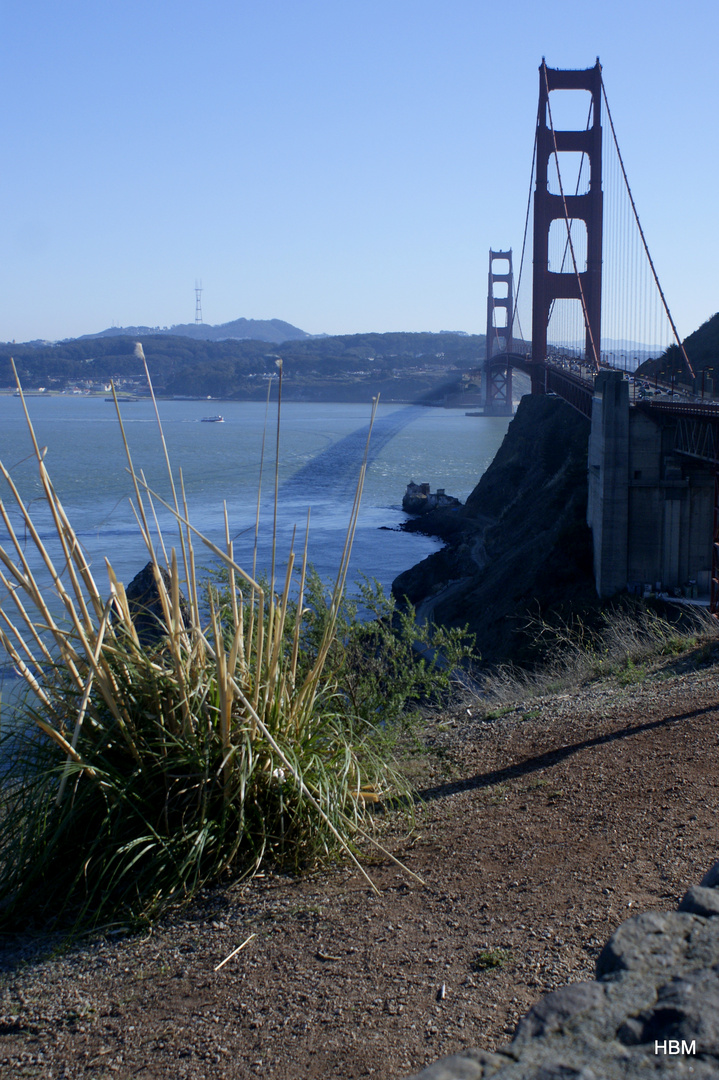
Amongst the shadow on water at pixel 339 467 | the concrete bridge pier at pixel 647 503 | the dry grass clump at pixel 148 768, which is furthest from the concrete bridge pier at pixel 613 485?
the dry grass clump at pixel 148 768

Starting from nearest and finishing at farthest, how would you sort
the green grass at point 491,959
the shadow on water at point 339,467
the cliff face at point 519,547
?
the green grass at point 491,959
the cliff face at point 519,547
the shadow on water at point 339,467

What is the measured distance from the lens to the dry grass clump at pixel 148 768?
120 inches

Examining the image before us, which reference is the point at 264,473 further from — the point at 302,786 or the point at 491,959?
the point at 491,959

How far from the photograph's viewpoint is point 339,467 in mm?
62250

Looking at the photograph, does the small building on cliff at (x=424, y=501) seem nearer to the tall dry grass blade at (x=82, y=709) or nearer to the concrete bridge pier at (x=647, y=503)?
the concrete bridge pier at (x=647, y=503)

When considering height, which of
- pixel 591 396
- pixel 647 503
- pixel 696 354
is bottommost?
pixel 647 503

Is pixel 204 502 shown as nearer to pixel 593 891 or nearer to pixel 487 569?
pixel 487 569

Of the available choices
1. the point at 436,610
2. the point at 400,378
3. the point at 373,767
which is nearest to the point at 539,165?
the point at 436,610

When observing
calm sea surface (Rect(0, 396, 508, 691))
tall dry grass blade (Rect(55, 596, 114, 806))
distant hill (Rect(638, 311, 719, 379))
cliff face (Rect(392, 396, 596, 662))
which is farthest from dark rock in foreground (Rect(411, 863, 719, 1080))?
distant hill (Rect(638, 311, 719, 379))

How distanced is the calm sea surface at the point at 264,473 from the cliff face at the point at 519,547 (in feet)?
8.30

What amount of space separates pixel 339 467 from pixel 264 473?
17.1ft

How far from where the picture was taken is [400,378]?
9812 cm

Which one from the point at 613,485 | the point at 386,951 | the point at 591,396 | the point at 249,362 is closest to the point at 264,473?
the point at 249,362

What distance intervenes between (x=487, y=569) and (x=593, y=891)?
80.6 ft
